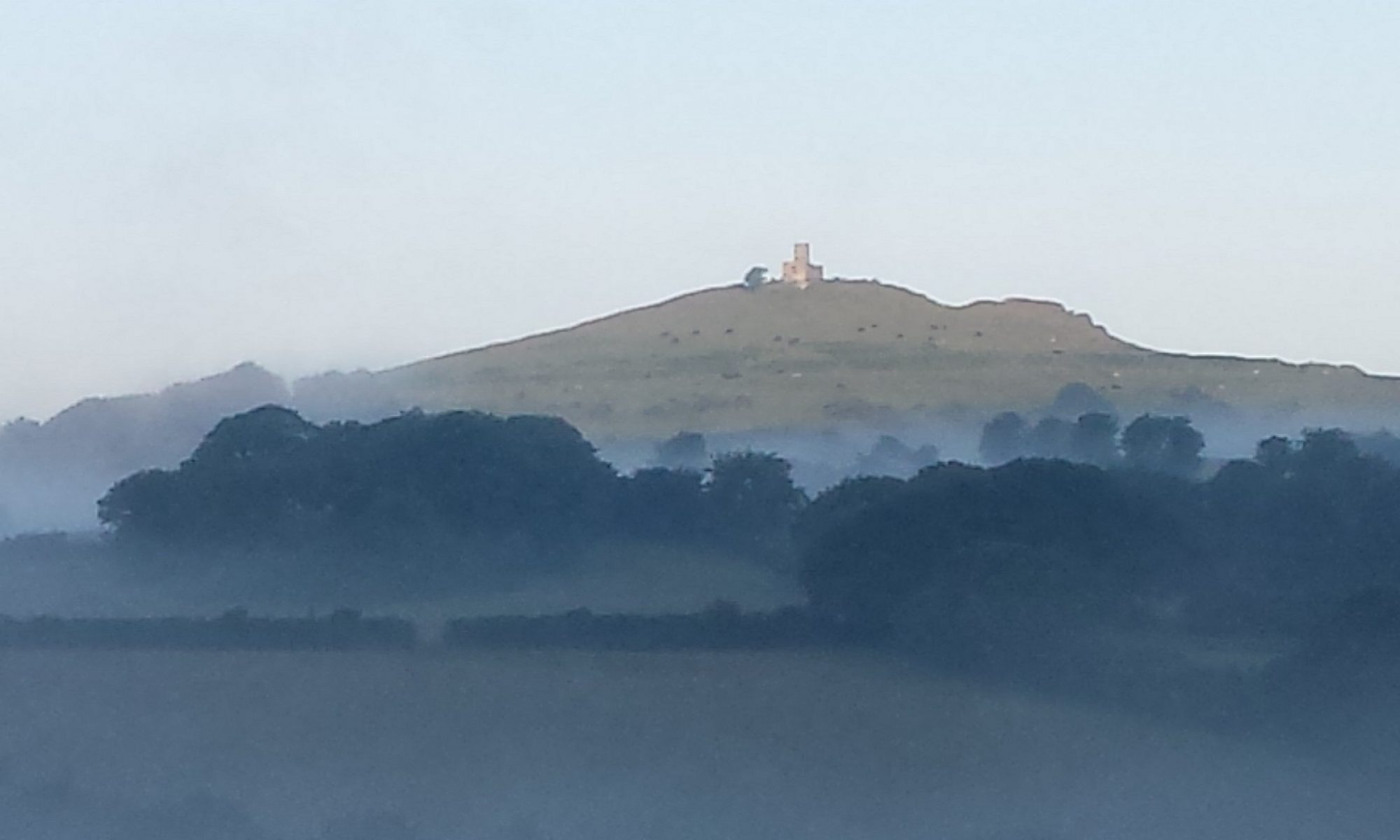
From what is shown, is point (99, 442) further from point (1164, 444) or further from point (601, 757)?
point (1164, 444)

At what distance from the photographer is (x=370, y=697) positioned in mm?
17094

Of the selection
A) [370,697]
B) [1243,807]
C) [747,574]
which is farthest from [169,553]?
[1243,807]

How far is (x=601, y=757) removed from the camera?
16.6 m

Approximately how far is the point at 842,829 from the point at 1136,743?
251 cm

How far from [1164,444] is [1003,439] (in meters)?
2.05

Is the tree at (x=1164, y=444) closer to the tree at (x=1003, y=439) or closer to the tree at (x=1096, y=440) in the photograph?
the tree at (x=1096, y=440)

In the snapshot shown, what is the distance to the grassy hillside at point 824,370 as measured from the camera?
2358 centimetres

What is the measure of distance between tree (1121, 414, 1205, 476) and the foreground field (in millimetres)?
3725

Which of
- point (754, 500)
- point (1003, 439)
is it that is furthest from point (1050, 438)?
point (754, 500)

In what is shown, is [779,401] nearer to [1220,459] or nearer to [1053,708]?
[1220,459]

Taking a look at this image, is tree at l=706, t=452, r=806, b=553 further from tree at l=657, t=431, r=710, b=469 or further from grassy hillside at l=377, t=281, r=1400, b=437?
grassy hillside at l=377, t=281, r=1400, b=437

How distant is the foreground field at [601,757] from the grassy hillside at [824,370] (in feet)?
19.3

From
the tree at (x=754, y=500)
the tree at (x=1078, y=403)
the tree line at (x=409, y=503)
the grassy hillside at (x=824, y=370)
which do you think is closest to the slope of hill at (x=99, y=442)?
the tree line at (x=409, y=503)

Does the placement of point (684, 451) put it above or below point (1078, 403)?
below
